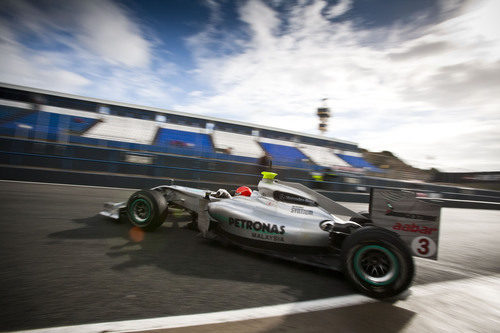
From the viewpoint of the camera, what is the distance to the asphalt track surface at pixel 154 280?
5.71 ft

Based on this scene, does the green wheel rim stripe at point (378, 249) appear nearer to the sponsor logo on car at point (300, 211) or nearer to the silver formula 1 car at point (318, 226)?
the silver formula 1 car at point (318, 226)

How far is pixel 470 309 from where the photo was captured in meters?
2.34

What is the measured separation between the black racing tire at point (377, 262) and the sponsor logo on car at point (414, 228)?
0.35m

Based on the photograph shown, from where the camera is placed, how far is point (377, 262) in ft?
7.98

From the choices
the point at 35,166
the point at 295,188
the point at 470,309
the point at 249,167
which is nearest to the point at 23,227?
the point at 295,188

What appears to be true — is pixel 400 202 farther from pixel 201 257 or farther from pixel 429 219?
pixel 201 257

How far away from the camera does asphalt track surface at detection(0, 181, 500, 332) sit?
1.74 meters

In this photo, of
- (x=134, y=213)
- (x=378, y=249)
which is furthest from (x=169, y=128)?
(x=378, y=249)

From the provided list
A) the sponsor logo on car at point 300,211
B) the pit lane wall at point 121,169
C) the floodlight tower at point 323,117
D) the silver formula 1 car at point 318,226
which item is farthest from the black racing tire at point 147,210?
the floodlight tower at point 323,117

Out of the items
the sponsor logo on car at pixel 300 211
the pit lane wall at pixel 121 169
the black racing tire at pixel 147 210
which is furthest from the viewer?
the pit lane wall at pixel 121 169

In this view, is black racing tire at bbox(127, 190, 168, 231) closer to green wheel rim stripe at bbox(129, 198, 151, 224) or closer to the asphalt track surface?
green wheel rim stripe at bbox(129, 198, 151, 224)

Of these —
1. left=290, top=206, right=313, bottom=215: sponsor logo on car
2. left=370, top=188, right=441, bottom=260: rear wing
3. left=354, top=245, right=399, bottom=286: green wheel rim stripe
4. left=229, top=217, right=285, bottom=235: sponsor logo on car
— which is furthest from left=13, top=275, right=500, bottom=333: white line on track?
left=290, top=206, right=313, bottom=215: sponsor logo on car

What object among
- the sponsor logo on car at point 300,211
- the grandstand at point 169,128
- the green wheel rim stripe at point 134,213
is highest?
the grandstand at point 169,128

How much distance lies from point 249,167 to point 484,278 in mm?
9677
